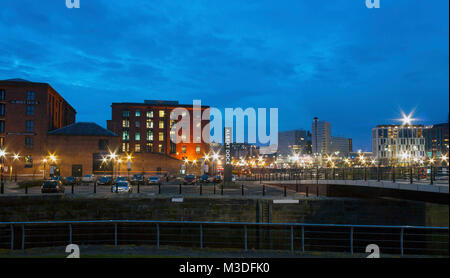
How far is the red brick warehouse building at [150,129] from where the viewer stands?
299 feet

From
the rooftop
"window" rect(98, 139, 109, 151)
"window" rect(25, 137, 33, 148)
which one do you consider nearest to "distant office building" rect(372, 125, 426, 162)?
"window" rect(98, 139, 109, 151)

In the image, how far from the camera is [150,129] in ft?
306

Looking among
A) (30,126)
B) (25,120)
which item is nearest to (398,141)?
(30,126)

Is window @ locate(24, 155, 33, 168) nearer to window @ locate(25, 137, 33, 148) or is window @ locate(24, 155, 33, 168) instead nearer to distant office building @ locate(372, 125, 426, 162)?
window @ locate(25, 137, 33, 148)

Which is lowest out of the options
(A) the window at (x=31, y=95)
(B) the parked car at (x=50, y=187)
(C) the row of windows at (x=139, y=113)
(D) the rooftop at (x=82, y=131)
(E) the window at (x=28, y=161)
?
(B) the parked car at (x=50, y=187)

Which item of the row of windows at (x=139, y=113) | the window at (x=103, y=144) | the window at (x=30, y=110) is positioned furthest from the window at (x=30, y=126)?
the row of windows at (x=139, y=113)

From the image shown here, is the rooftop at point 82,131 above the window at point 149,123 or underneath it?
underneath

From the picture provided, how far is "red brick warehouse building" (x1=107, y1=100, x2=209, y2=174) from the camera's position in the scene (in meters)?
91.2

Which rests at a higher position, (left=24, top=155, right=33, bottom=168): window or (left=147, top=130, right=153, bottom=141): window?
(left=147, top=130, right=153, bottom=141): window

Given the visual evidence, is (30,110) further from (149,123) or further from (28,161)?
(149,123)

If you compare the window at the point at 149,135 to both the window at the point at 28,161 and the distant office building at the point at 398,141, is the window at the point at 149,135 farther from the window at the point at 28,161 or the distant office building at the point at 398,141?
the distant office building at the point at 398,141

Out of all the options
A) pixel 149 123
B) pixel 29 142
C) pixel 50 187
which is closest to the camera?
pixel 50 187
